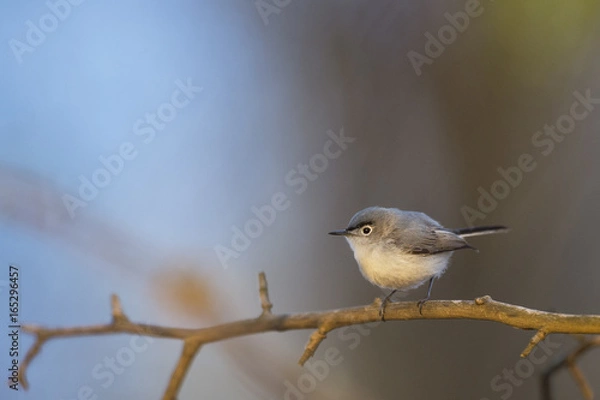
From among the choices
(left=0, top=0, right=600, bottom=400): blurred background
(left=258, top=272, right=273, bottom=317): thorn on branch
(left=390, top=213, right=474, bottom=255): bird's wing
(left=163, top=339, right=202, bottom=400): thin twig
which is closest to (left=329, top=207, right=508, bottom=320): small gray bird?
(left=390, top=213, right=474, bottom=255): bird's wing

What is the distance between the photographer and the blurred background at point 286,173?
121cm

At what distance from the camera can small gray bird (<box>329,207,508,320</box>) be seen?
131 cm

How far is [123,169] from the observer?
1282mm

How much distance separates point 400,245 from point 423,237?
0.18 feet

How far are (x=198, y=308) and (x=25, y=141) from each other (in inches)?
20.2

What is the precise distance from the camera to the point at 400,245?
136cm

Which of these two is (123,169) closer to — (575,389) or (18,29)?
(18,29)

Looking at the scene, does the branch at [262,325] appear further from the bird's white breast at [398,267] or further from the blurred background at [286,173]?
the bird's white breast at [398,267]

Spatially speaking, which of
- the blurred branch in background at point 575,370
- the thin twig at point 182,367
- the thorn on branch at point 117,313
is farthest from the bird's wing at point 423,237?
the thorn on branch at point 117,313

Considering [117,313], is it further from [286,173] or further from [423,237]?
[423,237]

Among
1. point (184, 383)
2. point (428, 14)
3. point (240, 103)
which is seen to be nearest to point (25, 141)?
point (240, 103)

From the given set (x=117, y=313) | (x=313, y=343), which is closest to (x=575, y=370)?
(x=313, y=343)

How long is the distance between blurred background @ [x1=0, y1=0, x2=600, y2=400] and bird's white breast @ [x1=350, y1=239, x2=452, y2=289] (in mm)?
151

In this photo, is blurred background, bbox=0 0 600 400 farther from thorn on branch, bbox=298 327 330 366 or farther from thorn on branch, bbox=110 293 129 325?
thorn on branch, bbox=298 327 330 366
